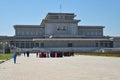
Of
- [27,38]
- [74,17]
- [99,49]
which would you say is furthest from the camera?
[74,17]

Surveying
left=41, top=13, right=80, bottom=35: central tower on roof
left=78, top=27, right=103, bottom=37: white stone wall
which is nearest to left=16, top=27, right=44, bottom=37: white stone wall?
left=41, top=13, right=80, bottom=35: central tower on roof

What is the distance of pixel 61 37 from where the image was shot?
9150 centimetres

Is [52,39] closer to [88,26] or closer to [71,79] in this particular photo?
[88,26]

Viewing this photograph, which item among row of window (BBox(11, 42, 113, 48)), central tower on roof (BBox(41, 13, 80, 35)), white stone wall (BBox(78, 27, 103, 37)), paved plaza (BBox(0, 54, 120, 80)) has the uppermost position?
central tower on roof (BBox(41, 13, 80, 35))

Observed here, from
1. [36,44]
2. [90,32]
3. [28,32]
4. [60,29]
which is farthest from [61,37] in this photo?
[90,32]

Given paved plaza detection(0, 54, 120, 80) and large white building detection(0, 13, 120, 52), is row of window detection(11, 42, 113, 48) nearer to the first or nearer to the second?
large white building detection(0, 13, 120, 52)

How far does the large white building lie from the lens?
288ft

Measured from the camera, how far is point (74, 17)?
9719cm

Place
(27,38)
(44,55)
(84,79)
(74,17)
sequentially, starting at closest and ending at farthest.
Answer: (84,79) < (44,55) < (27,38) < (74,17)

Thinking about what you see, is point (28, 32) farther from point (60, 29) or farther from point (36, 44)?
point (60, 29)

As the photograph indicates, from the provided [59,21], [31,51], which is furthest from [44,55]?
[59,21]

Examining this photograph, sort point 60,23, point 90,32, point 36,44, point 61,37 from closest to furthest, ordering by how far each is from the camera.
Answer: point 36,44 < point 61,37 < point 60,23 < point 90,32

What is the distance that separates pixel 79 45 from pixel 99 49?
699 cm

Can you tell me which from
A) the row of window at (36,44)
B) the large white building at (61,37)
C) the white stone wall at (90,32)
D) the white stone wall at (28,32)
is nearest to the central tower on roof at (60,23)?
the large white building at (61,37)
